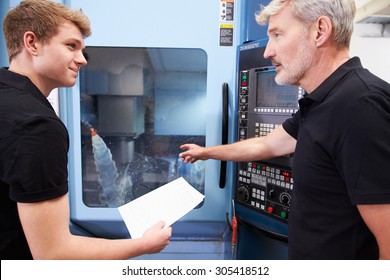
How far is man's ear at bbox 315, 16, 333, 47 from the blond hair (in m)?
0.93

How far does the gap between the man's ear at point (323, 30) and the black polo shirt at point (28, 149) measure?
37.9 inches

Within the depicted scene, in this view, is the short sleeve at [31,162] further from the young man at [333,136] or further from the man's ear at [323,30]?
the man's ear at [323,30]

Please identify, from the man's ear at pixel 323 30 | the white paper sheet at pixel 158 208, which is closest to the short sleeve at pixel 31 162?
the white paper sheet at pixel 158 208

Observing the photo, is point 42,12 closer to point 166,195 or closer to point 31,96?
point 31,96

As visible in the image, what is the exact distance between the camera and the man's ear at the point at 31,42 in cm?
94

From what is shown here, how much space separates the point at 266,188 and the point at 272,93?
20.1 inches

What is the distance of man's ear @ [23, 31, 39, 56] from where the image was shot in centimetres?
94

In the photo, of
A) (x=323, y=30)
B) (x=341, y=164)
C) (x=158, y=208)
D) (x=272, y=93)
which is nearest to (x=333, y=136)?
(x=341, y=164)

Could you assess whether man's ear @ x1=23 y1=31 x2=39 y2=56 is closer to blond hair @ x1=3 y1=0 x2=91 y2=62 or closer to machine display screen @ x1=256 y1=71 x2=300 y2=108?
blond hair @ x1=3 y1=0 x2=91 y2=62

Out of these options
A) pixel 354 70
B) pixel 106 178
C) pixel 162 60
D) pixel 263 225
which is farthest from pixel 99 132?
pixel 354 70

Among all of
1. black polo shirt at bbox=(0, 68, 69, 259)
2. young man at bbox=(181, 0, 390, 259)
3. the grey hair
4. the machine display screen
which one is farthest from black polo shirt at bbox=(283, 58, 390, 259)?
black polo shirt at bbox=(0, 68, 69, 259)

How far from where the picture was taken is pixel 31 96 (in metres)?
0.87

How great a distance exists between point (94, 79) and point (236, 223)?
4.23ft

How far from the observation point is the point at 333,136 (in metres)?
0.90
